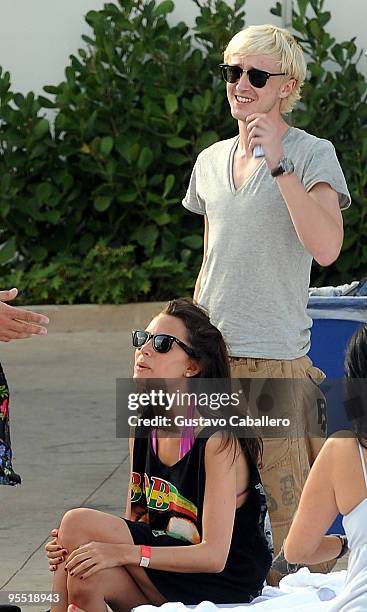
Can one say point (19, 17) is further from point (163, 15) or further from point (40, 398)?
point (40, 398)

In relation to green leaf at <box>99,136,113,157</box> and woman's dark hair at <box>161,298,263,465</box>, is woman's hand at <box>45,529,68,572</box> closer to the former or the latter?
woman's dark hair at <box>161,298,263,465</box>

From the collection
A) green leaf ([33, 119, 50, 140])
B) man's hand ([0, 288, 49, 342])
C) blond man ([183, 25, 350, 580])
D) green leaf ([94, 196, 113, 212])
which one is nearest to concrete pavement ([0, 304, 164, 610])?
green leaf ([94, 196, 113, 212])

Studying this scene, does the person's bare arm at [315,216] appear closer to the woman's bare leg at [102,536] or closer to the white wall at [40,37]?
the woman's bare leg at [102,536]

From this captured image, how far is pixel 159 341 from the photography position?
3.58m

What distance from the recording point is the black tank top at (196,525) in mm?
3523

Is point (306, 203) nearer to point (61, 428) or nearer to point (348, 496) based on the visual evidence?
point (348, 496)

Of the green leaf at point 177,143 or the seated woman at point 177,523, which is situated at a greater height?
the green leaf at point 177,143

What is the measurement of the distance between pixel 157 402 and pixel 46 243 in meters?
7.57

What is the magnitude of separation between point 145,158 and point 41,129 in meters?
0.88

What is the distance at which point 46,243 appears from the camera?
1108 centimetres

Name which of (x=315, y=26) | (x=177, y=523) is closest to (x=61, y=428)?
(x=177, y=523)

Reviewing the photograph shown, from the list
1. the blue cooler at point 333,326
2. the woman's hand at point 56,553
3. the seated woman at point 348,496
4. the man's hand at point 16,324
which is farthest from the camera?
the blue cooler at point 333,326

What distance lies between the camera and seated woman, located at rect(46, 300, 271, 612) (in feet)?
11.4

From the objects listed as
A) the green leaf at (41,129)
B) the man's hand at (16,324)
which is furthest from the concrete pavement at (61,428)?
the green leaf at (41,129)
